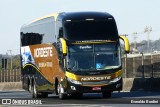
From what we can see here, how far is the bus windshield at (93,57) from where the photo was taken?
32906 millimetres

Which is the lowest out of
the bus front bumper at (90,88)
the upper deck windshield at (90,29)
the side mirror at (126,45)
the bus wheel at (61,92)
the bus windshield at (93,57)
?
the bus wheel at (61,92)

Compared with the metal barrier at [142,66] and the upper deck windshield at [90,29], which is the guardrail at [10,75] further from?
the upper deck windshield at [90,29]

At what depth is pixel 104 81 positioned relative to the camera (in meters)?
33.1

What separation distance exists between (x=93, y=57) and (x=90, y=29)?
1.33 meters

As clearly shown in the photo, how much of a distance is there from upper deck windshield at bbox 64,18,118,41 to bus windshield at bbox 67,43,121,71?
39cm

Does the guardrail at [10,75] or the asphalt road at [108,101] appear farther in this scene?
the guardrail at [10,75]

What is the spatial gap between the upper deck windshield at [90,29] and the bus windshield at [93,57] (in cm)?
39

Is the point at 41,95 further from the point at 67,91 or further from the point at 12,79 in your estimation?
the point at 12,79

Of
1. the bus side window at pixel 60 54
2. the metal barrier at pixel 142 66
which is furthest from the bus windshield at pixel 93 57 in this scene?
the metal barrier at pixel 142 66

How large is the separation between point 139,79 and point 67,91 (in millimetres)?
11687

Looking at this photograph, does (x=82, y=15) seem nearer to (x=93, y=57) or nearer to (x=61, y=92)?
(x=93, y=57)

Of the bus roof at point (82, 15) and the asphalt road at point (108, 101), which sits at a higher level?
the bus roof at point (82, 15)

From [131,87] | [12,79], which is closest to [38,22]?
[131,87]

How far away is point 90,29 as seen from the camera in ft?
109
